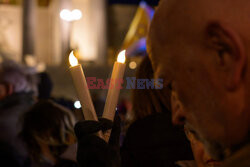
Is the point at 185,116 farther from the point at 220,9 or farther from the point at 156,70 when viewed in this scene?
the point at 220,9

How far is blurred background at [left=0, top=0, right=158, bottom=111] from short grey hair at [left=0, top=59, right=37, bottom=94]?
11.6 meters

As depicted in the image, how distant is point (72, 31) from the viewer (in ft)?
67.4

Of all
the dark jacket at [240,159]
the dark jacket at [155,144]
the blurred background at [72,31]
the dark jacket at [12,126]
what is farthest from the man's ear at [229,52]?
the blurred background at [72,31]

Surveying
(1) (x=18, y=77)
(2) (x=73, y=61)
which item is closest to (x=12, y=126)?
(1) (x=18, y=77)

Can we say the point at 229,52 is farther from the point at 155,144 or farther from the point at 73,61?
the point at 155,144

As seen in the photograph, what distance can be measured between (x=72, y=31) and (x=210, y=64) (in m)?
20.5

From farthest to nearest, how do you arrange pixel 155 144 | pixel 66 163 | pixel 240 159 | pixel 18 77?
1. pixel 18 77
2. pixel 66 163
3. pixel 155 144
4. pixel 240 159

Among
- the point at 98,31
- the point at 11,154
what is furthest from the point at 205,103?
the point at 98,31

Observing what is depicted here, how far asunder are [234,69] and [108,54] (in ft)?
67.9

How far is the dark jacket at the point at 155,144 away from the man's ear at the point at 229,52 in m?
0.87

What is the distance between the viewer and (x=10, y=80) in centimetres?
308

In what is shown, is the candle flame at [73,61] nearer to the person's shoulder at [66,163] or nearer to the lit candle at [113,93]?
the lit candle at [113,93]

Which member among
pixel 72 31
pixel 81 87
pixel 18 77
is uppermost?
pixel 72 31

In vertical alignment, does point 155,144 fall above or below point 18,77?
below
